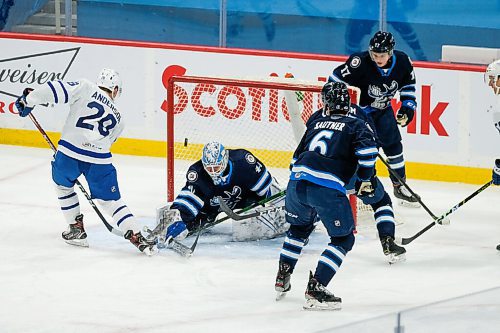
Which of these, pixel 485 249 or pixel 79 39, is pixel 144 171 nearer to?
pixel 79 39

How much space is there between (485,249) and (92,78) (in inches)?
125

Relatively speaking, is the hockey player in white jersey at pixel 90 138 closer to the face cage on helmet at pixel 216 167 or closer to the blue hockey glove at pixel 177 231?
the blue hockey glove at pixel 177 231

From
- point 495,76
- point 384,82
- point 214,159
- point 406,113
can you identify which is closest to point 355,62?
point 384,82

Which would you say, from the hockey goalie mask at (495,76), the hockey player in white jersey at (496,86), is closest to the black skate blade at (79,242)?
the hockey player in white jersey at (496,86)

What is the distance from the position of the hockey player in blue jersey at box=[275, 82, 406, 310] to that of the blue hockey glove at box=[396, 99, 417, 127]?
1.45 m

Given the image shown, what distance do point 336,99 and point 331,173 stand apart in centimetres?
31

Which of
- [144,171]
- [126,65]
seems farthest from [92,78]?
[144,171]

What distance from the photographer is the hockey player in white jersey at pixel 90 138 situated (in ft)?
19.7

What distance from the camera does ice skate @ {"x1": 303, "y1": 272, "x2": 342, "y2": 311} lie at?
17.0 ft

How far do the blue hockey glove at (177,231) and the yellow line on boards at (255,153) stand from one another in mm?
919

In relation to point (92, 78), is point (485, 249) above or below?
below

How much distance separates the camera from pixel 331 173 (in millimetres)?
5168

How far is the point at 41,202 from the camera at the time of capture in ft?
23.5

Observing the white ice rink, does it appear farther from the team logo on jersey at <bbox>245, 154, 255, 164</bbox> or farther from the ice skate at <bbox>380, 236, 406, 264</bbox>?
the team logo on jersey at <bbox>245, 154, 255, 164</bbox>
